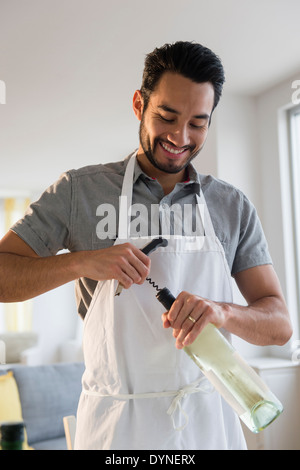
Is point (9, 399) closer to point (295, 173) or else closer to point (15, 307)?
point (295, 173)

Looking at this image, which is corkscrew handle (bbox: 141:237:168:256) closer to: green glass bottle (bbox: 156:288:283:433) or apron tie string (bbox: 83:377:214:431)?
green glass bottle (bbox: 156:288:283:433)

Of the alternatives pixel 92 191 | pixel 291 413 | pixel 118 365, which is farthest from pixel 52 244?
pixel 291 413

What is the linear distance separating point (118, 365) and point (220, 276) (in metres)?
0.31

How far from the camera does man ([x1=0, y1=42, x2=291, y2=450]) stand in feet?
3.29

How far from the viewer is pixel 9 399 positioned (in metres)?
3.28

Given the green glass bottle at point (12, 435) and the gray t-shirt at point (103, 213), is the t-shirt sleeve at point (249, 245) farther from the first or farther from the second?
the green glass bottle at point (12, 435)

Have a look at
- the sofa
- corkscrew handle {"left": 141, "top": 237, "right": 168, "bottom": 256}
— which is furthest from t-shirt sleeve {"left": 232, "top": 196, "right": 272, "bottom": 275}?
the sofa

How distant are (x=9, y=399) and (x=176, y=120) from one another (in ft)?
8.90

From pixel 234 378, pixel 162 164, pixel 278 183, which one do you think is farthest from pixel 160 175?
pixel 278 183

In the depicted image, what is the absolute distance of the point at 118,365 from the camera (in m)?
1.03

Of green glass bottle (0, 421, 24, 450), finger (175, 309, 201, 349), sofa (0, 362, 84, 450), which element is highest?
finger (175, 309, 201, 349)

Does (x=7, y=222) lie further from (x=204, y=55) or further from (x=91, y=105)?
(x=204, y=55)

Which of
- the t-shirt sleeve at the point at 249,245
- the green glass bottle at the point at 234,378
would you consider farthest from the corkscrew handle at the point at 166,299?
the t-shirt sleeve at the point at 249,245

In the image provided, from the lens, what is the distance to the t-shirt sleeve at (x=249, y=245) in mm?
1211
